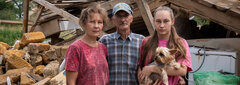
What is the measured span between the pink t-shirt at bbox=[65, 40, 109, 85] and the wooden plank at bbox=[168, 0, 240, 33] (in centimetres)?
339

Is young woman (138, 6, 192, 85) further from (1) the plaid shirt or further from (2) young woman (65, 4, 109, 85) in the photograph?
(2) young woman (65, 4, 109, 85)

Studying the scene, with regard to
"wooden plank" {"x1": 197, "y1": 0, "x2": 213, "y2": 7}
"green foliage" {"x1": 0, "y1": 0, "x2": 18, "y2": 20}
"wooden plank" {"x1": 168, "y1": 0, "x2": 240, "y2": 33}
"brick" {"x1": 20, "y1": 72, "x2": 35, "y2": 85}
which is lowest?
"brick" {"x1": 20, "y1": 72, "x2": 35, "y2": 85}

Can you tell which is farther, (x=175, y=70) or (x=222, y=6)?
(x=222, y=6)

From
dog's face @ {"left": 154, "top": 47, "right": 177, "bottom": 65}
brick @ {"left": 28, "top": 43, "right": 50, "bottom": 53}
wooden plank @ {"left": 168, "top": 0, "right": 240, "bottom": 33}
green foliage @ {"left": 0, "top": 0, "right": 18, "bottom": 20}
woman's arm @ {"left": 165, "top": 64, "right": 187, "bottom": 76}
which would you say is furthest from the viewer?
green foliage @ {"left": 0, "top": 0, "right": 18, "bottom": 20}

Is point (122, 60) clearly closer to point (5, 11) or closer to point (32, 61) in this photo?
point (32, 61)

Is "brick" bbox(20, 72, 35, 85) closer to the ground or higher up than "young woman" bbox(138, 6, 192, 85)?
closer to the ground

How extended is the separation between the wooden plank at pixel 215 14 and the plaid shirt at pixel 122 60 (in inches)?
117

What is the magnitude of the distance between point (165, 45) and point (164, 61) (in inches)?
11.8

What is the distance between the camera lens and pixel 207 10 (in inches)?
190

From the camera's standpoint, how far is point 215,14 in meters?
4.76

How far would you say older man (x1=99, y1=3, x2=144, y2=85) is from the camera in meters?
2.52

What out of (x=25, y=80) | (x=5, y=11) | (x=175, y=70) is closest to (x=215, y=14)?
(x=175, y=70)

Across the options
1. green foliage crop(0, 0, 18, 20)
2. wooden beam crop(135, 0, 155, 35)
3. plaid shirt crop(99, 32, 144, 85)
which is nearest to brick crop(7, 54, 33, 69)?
wooden beam crop(135, 0, 155, 35)

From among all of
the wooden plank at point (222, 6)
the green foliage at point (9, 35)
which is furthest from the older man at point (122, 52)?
the green foliage at point (9, 35)
